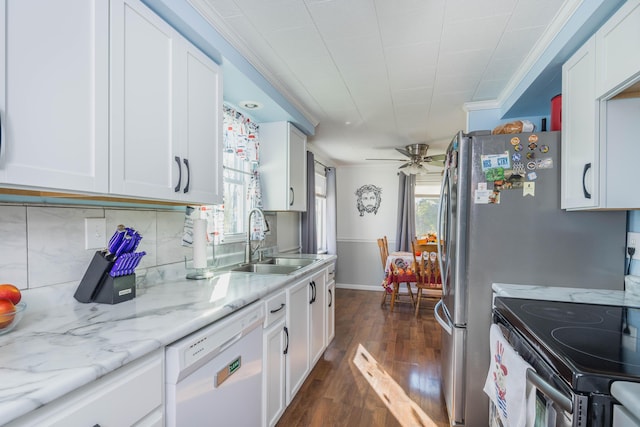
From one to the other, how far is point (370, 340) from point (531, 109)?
2564mm

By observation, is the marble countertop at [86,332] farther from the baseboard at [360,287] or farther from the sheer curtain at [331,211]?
the baseboard at [360,287]

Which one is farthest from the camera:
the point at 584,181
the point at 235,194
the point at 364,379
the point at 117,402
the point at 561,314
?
the point at 235,194

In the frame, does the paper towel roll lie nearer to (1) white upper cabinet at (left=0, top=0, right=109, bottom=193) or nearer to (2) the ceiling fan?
(1) white upper cabinet at (left=0, top=0, right=109, bottom=193)

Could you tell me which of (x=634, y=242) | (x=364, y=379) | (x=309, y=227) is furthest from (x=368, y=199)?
(x=634, y=242)

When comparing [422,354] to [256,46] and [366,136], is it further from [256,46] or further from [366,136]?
[256,46]

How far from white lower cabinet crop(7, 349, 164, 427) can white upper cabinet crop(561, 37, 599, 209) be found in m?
1.85

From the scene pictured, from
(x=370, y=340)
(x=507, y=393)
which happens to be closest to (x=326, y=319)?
(x=370, y=340)

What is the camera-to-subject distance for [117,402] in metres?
0.77

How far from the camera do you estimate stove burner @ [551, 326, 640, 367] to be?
85cm

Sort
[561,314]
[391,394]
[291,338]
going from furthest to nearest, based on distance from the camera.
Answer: [391,394] < [291,338] < [561,314]

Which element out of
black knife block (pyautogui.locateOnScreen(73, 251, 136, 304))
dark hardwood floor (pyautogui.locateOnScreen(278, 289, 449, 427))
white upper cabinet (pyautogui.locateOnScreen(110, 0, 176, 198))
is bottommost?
dark hardwood floor (pyautogui.locateOnScreen(278, 289, 449, 427))

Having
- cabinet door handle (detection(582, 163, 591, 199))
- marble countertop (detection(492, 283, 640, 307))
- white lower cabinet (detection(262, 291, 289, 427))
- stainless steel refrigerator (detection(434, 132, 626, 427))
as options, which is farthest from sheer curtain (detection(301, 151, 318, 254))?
cabinet door handle (detection(582, 163, 591, 199))

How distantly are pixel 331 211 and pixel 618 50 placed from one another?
14.1ft

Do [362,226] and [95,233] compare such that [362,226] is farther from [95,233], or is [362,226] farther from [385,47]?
[95,233]
